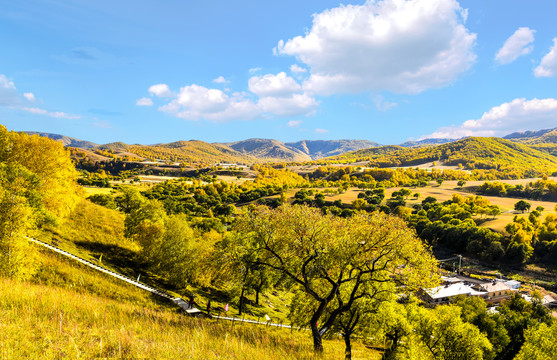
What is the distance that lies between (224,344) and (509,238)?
13147 cm

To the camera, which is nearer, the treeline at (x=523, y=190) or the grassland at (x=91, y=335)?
the grassland at (x=91, y=335)

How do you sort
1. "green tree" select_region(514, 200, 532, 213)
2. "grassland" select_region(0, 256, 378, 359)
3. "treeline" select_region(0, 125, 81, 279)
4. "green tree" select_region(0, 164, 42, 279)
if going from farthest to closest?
"green tree" select_region(514, 200, 532, 213)
"treeline" select_region(0, 125, 81, 279)
"green tree" select_region(0, 164, 42, 279)
"grassland" select_region(0, 256, 378, 359)

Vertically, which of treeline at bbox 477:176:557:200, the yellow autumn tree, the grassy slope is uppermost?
the yellow autumn tree

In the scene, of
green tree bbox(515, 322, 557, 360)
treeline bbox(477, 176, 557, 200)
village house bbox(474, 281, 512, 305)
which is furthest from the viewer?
treeline bbox(477, 176, 557, 200)

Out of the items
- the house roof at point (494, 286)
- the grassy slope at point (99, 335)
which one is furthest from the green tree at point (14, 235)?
the house roof at point (494, 286)

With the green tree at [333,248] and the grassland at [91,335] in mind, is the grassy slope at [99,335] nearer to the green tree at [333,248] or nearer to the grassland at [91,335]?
the grassland at [91,335]

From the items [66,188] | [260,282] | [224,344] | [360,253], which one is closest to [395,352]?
[360,253]

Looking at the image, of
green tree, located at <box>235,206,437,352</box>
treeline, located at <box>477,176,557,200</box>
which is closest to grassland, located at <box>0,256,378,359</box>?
green tree, located at <box>235,206,437,352</box>

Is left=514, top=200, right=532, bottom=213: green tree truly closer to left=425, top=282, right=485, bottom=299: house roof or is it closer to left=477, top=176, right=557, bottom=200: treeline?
left=477, top=176, right=557, bottom=200: treeline

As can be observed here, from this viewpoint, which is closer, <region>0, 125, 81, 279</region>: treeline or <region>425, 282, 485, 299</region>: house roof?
<region>0, 125, 81, 279</region>: treeline

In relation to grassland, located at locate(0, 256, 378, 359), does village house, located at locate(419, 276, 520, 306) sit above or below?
below

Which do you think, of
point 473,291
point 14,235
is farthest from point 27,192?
point 473,291

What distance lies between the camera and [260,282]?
154ft

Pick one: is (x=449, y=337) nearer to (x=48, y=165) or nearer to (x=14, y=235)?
(x=14, y=235)
